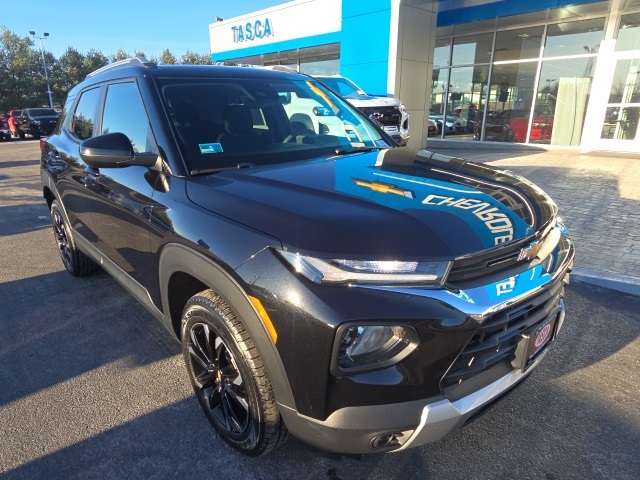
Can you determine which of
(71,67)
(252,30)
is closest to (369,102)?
(252,30)

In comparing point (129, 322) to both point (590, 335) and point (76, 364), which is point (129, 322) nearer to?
point (76, 364)

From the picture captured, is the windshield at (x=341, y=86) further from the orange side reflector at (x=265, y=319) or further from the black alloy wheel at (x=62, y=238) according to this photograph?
the orange side reflector at (x=265, y=319)

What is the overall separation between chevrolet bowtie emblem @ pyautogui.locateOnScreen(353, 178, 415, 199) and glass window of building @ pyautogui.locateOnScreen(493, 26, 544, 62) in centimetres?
1373

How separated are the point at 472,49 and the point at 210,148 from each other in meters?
14.5

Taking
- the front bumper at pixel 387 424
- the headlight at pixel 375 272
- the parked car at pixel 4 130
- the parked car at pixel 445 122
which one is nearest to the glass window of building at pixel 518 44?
the parked car at pixel 445 122

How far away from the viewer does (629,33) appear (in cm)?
1116

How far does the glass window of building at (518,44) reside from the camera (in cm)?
1288

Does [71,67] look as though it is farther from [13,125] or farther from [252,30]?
[252,30]

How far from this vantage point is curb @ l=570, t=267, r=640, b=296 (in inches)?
148

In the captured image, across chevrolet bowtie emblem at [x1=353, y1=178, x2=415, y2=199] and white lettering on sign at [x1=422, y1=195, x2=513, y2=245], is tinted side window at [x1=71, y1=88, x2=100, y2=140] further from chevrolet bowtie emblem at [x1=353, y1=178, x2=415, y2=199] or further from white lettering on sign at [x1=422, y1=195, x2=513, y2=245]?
white lettering on sign at [x1=422, y1=195, x2=513, y2=245]

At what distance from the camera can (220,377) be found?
2096 millimetres

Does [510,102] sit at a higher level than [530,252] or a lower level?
higher

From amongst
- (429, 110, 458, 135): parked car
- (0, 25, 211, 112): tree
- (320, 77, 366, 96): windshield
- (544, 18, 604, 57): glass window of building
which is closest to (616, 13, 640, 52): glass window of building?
(544, 18, 604, 57): glass window of building

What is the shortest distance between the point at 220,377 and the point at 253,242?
82 centimetres
